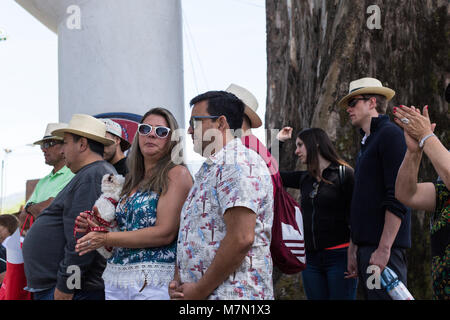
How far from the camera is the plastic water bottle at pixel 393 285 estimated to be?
2.83m

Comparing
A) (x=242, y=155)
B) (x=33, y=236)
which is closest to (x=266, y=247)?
(x=242, y=155)

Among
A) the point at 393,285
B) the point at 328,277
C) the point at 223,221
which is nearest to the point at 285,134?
the point at 328,277

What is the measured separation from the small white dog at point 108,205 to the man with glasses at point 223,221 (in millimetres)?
626

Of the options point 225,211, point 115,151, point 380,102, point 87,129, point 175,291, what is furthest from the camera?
point 115,151

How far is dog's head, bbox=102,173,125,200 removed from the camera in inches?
113

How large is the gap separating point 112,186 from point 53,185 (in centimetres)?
217

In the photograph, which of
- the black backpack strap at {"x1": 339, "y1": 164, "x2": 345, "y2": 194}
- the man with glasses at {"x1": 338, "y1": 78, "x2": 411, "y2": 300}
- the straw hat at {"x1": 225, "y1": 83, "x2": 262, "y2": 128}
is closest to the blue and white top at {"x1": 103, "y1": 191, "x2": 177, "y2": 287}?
the straw hat at {"x1": 225, "y1": 83, "x2": 262, "y2": 128}

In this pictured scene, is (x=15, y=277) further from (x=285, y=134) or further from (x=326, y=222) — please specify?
(x=285, y=134)

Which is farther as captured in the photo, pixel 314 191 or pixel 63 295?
pixel 314 191

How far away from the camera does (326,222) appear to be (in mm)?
3777

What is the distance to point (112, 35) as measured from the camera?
5906 millimetres

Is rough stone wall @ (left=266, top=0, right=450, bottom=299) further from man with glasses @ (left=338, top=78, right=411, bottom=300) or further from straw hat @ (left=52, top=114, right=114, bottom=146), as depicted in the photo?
straw hat @ (left=52, top=114, right=114, bottom=146)
